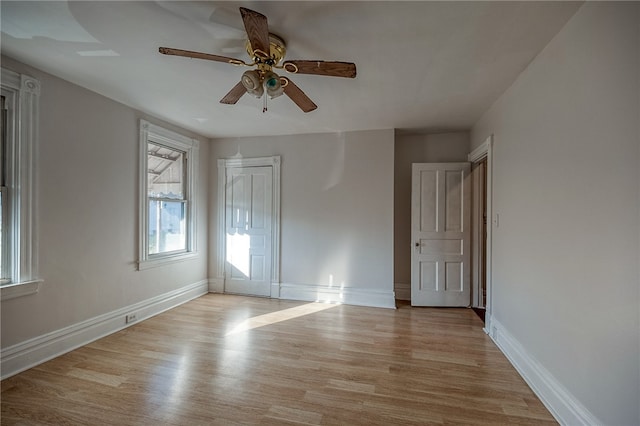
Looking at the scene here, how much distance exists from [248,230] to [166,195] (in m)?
1.30

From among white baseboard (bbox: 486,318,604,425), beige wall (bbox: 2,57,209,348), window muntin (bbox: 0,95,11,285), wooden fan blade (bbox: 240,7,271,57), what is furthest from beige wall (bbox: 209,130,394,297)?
window muntin (bbox: 0,95,11,285)

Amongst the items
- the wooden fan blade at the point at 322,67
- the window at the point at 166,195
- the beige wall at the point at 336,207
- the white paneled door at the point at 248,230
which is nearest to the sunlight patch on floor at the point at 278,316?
the beige wall at the point at 336,207

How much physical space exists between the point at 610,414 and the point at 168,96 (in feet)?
13.7

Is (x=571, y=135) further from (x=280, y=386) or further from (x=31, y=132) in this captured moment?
(x=31, y=132)

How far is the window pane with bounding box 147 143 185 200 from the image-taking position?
3.92m

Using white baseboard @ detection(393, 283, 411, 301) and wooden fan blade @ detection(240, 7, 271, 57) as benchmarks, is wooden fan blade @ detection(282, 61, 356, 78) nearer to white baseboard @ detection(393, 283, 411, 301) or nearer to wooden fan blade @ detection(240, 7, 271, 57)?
wooden fan blade @ detection(240, 7, 271, 57)

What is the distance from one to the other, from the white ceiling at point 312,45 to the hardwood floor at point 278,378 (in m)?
2.56

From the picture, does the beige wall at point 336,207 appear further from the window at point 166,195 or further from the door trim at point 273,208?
the window at point 166,195

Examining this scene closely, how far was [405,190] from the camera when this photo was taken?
4.63m

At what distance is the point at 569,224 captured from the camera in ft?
6.02

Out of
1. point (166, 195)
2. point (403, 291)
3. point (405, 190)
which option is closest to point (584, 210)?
point (405, 190)

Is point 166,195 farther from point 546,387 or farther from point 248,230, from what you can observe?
point 546,387

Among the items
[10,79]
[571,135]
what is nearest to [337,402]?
[571,135]

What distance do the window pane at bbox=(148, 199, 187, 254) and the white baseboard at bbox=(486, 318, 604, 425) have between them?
4200 millimetres
